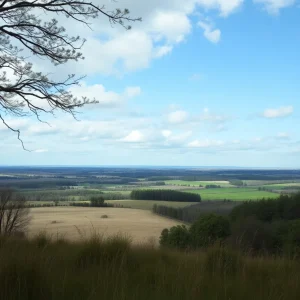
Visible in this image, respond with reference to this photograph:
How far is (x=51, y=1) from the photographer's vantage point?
6.24 metres

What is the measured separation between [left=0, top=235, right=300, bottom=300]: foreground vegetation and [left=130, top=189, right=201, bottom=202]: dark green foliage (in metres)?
54.4

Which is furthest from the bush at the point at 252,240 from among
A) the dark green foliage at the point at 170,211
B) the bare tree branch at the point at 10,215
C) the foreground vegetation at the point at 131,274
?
the dark green foliage at the point at 170,211

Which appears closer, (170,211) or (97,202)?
(170,211)

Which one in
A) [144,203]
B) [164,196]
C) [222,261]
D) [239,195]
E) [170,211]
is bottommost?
[144,203]

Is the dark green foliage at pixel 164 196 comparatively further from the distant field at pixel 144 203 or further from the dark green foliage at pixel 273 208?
A: the dark green foliage at pixel 273 208

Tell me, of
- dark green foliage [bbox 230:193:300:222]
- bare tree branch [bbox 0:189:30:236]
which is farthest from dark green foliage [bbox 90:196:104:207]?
bare tree branch [bbox 0:189:30:236]

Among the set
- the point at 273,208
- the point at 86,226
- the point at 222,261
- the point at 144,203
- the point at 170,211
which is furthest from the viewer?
the point at 144,203

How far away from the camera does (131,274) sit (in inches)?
193

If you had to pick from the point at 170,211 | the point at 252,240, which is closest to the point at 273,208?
the point at 170,211

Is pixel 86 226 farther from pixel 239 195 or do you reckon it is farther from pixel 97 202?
pixel 239 195

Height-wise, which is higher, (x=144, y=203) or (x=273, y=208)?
(x=273, y=208)

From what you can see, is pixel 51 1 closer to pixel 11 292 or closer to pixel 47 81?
pixel 47 81

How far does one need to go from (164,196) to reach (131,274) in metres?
58.5

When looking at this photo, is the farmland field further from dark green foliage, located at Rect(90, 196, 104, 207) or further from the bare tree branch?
dark green foliage, located at Rect(90, 196, 104, 207)
